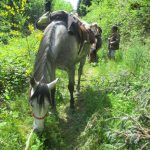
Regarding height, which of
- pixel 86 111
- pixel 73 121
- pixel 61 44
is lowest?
pixel 73 121

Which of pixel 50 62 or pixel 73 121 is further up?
pixel 50 62

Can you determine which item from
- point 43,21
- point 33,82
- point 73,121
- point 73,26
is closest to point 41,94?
point 33,82

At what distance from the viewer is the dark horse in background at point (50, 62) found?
16.7ft

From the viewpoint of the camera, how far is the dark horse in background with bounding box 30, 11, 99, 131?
16.7 feet

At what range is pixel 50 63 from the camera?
5883 millimetres

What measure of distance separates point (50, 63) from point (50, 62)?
0.02 m

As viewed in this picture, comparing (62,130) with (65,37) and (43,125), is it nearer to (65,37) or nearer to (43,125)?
(43,125)

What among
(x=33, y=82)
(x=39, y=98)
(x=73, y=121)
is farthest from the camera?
(x=73, y=121)

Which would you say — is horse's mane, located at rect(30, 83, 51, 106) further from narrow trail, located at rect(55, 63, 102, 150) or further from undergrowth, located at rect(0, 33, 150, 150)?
narrow trail, located at rect(55, 63, 102, 150)

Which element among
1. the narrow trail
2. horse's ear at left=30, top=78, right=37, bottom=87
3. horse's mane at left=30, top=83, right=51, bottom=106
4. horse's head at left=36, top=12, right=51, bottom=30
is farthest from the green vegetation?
horse's ear at left=30, top=78, right=37, bottom=87

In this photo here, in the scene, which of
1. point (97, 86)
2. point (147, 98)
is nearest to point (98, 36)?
point (97, 86)

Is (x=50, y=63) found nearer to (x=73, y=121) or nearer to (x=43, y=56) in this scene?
(x=43, y=56)

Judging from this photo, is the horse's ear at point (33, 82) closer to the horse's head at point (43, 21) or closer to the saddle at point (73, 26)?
the saddle at point (73, 26)

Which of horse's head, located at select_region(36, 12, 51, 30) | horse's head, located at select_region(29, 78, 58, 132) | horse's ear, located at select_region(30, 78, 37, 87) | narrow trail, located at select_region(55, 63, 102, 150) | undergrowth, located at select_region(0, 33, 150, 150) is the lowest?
narrow trail, located at select_region(55, 63, 102, 150)
